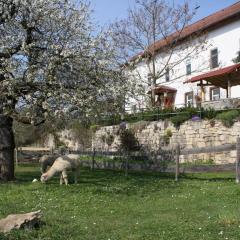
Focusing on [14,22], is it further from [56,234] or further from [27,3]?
[56,234]

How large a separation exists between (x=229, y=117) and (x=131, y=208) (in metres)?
13.8

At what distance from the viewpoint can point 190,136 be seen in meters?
28.4

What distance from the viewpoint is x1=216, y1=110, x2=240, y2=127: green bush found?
25.6 meters

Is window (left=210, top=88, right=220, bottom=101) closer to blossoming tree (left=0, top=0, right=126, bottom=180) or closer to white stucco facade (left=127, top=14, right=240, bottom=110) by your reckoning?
white stucco facade (left=127, top=14, right=240, bottom=110)

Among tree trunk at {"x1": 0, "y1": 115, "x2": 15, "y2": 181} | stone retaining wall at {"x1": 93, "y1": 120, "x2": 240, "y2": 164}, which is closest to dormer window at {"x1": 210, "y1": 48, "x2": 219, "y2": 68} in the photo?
stone retaining wall at {"x1": 93, "y1": 120, "x2": 240, "y2": 164}

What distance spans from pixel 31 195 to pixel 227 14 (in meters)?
29.5

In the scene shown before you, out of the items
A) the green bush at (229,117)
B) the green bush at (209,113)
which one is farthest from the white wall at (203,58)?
the green bush at (229,117)

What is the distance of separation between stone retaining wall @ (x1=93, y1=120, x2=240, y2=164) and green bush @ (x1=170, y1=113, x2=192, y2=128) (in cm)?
23

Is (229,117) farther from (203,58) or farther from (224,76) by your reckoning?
(203,58)

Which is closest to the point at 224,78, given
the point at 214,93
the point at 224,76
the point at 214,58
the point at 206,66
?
the point at 224,76

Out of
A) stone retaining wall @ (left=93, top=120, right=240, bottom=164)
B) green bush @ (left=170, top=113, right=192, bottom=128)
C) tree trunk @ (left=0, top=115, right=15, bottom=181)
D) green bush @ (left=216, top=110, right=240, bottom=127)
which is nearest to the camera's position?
tree trunk @ (left=0, top=115, right=15, bottom=181)

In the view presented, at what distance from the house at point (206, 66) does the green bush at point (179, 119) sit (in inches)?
213

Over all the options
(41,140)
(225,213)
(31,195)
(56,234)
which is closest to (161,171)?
(31,195)

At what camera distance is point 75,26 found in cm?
1952
